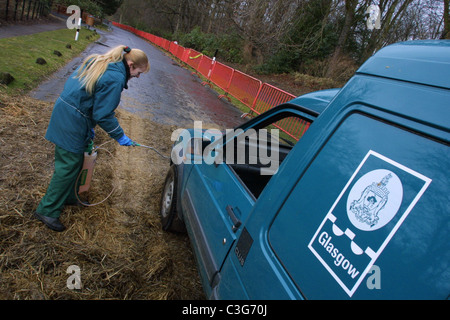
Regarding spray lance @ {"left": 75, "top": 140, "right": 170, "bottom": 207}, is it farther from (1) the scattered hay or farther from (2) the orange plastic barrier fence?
(2) the orange plastic barrier fence

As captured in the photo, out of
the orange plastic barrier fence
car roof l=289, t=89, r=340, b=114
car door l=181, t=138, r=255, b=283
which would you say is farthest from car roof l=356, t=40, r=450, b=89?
the orange plastic barrier fence

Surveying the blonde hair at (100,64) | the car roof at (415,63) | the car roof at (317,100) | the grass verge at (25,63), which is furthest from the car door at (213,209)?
the grass verge at (25,63)

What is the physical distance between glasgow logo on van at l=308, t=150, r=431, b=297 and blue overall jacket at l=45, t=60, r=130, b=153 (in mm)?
2140

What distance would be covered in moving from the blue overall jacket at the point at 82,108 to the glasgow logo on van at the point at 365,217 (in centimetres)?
214

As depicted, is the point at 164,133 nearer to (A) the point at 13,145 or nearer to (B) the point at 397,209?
(A) the point at 13,145

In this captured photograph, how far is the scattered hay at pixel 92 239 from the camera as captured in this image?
2496 mm

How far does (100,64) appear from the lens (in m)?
2.71

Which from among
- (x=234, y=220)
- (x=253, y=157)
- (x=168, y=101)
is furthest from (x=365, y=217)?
(x=168, y=101)

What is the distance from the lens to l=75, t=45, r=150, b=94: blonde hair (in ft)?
8.67

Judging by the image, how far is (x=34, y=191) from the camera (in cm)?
346

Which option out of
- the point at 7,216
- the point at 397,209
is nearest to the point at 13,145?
the point at 7,216

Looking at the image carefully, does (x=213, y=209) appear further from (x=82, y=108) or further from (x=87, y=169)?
(x=87, y=169)
